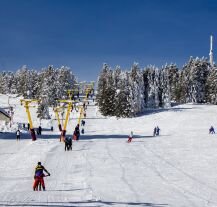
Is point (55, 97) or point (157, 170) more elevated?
→ point (55, 97)

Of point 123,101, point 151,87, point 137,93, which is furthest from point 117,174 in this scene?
point 151,87

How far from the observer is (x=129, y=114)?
83.4 m

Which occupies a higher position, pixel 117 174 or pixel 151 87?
pixel 151 87

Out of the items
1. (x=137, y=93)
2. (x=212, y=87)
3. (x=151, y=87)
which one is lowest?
(x=137, y=93)

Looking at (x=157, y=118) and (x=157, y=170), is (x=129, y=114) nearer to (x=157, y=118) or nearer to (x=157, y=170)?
(x=157, y=118)

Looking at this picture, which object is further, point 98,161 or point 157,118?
point 157,118

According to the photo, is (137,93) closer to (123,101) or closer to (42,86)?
(123,101)

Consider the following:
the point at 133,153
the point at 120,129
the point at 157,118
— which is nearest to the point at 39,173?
the point at 133,153

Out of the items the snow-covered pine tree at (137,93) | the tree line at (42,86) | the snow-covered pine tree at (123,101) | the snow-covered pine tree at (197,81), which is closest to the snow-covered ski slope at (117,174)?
the snow-covered pine tree at (123,101)

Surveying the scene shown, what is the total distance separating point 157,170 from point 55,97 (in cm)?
7738

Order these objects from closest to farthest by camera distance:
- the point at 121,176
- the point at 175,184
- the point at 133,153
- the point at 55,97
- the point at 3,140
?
the point at 175,184
the point at 121,176
the point at 133,153
the point at 3,140
the point at 55,97

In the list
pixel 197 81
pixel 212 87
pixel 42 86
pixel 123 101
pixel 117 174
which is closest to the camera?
pixel 117 174

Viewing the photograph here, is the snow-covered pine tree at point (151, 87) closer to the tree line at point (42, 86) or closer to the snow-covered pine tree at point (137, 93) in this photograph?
the snow-covered pine tree at point (137, 93)

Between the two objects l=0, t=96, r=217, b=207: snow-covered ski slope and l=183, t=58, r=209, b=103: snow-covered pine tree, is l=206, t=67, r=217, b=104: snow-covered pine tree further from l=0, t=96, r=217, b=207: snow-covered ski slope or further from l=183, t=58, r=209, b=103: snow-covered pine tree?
l=0, t=96, r=217, b=207: snow-covered ski slope
